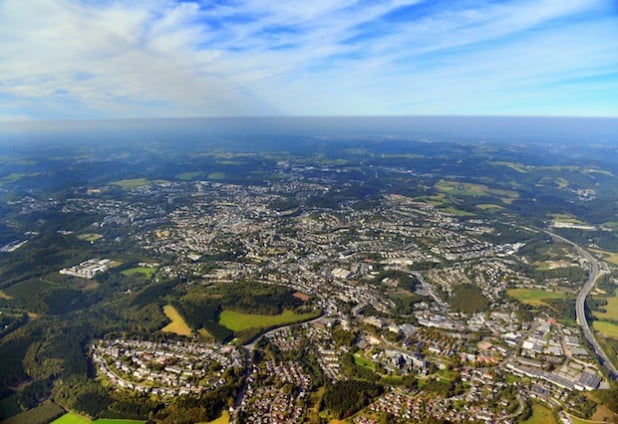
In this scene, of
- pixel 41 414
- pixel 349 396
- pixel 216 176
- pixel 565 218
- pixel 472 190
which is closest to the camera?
pixel 41 414

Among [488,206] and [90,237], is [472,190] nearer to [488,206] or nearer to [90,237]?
[488,206]

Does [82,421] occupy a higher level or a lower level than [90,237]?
lower

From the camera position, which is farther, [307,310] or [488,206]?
[488,206]

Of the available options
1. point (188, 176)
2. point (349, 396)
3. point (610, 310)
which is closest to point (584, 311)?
point (610, 310)

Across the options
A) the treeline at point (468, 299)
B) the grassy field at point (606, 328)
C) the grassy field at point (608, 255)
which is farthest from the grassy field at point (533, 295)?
the grassy field at point (608, 255)

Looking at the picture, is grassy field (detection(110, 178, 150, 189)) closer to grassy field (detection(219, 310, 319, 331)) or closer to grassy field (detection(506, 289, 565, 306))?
grassy field (detection(219, 310, 319, 331))

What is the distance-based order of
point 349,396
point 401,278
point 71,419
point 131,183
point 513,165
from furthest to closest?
point 513,165, point 131,183, point 401,278, point 349,396, point 71,419
